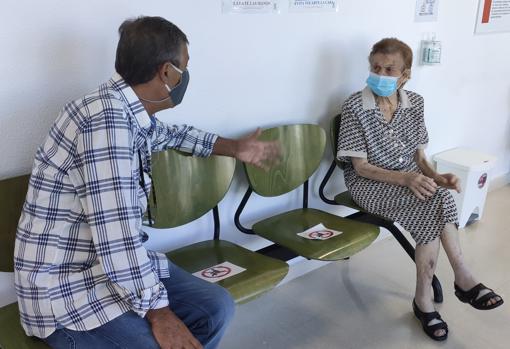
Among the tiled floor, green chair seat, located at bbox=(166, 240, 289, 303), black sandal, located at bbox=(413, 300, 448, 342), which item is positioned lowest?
the tiled floor

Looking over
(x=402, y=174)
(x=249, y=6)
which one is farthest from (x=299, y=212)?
(x=249, y=6)

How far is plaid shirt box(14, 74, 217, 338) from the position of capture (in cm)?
123

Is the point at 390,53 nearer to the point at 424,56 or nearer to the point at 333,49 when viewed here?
the point at 333,49

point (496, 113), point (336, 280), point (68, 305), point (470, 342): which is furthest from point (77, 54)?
point (496, 113)

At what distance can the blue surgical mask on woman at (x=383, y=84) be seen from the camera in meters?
2.32

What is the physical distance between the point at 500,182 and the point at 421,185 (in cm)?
236

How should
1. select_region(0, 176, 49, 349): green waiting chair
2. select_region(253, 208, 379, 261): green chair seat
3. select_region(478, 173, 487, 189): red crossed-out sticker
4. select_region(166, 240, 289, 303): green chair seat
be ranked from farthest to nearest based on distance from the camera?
select_region(478, 173, 487, 189): red crossed-out sticker < select_region(253, 208, 379, 261): green chair seat < select_region(166, 240, 289, 303): green chair seat < select_region(0, 176, 49, 349): green waiting chair

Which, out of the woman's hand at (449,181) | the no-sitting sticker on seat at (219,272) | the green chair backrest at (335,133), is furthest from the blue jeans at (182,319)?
the woman's hand at (449,181)

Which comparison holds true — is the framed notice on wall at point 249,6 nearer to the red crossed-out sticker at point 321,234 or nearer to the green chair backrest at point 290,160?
the green chair backrest at point 290,160

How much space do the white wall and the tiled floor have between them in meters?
0.39

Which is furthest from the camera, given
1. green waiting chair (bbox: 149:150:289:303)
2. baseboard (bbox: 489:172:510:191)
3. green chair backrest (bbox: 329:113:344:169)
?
baseboard (bbox: 489:172:510:191)

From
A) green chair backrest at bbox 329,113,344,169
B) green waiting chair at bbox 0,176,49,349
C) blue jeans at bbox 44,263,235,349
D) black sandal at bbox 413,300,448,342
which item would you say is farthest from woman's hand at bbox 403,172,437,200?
green waiting chair at bbox 0,176,49,349

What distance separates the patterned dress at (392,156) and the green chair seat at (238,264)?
690 millimetres

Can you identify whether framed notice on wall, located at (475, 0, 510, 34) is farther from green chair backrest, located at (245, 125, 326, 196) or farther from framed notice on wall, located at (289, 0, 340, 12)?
green chair backrest, located at (245, 125, 326, 196)
